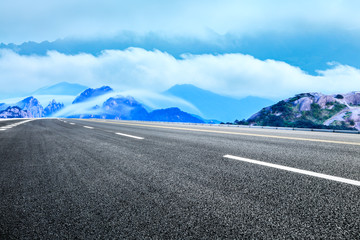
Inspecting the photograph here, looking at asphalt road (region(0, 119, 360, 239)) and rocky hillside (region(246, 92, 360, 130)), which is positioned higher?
rocky hillside (region(246, 92, 360, 130))

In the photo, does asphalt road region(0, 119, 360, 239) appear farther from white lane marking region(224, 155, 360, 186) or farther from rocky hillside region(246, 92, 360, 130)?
rocky hillside region(246, 92, 360, 130)

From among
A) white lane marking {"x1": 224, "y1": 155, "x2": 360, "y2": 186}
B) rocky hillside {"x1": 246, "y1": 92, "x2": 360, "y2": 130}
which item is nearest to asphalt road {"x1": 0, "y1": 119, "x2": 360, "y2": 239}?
white lane marking {"x1": 224, "y1": 155, "x2": 360, "y2": 186}

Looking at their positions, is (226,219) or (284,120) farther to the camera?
(284,120)

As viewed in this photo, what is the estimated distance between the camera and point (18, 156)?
3898 millimetres

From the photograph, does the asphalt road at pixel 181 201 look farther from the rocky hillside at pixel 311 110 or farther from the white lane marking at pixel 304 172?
the rocky hillside at pixel 311 110

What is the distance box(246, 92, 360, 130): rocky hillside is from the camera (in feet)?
435

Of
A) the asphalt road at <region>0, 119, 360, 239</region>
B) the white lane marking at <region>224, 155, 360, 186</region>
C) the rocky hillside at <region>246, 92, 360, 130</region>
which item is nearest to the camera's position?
the asphalt road at <region>0, 119, 360, 239</region>

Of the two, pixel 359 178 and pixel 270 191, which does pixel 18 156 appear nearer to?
pixel 270 191

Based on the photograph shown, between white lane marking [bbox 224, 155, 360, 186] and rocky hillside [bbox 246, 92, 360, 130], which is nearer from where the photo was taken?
white lane marking [bbox 224, 155, 360, 186]

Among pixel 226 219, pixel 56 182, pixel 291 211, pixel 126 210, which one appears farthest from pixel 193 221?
pixel 56 182

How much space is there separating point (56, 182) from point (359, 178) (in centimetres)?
356

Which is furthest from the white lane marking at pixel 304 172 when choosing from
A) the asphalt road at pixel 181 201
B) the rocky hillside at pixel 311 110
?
the rocky hillside at pixel 311 110

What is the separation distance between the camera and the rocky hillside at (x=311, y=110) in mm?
132625

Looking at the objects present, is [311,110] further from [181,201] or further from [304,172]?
[181,201]
